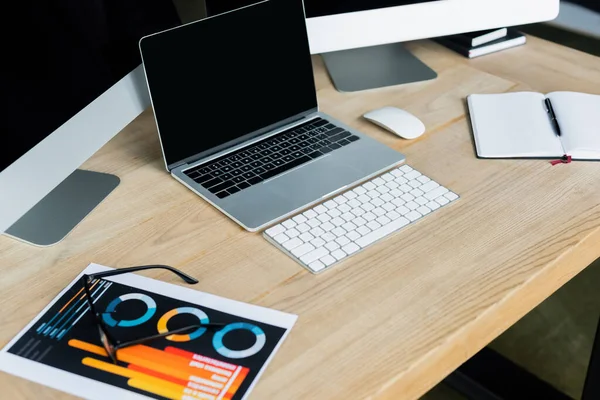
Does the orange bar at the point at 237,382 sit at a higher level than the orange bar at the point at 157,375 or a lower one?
lower

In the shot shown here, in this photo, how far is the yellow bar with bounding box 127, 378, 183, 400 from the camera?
27.5 inches

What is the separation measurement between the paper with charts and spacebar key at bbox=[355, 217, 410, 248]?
0.16 m

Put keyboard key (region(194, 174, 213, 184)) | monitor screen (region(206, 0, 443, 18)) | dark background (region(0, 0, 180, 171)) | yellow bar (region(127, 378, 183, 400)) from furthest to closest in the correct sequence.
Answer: monitor screen (region(206, 0, 443, 18))
keyboard key (region(194, 174, 213, 184))
dark background (region(0, 0, 180, 171))
yellow bar (region(127, 378, 183, 400))

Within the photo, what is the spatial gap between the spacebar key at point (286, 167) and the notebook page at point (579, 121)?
1.31 feet

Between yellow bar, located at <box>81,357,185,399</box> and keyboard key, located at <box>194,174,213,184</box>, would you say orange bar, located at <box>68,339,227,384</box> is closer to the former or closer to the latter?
yellow bar, located at <box>81,357,185,399</box>

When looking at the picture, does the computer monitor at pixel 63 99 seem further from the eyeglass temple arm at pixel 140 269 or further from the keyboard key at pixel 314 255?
the keyboard key at pixel 314 255

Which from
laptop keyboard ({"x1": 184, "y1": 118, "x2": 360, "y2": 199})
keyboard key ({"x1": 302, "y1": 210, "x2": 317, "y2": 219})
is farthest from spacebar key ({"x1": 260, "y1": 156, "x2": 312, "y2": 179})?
keyboard key ({"x1": 302, "y1": 210, "x2": 317, "y2": 219})

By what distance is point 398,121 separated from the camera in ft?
3.70

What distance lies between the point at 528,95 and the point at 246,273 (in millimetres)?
632

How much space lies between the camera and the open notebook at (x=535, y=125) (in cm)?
106

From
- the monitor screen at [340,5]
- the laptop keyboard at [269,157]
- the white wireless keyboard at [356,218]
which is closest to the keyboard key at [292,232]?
the white wireless keyboard at [356,218]

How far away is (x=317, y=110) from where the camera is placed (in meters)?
1.15

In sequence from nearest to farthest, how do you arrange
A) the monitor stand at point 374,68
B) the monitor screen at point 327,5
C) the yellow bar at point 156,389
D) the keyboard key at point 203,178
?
1. the yellow bar at point 156,389
2. the keyboard key at point 203,178
3. the monitor screen at point 327,5
4. the monitor stand at point 374,68

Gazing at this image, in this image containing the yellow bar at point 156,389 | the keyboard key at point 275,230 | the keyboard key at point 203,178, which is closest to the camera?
the yellow bar at point 156,389
